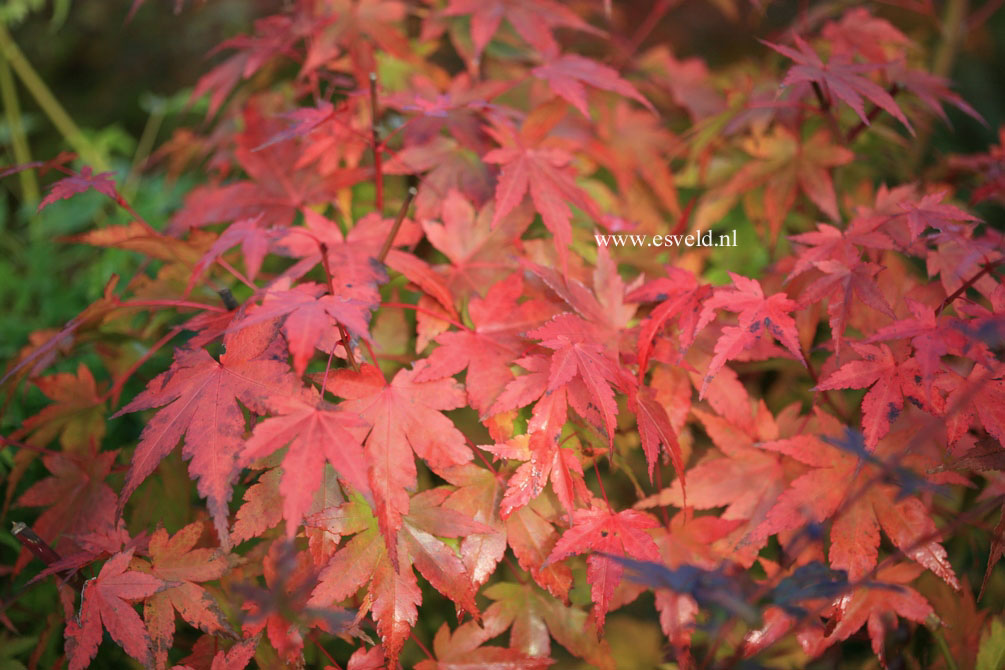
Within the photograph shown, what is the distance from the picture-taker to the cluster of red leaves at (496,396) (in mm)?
908

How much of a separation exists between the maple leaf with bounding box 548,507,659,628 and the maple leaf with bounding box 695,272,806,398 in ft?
0.77

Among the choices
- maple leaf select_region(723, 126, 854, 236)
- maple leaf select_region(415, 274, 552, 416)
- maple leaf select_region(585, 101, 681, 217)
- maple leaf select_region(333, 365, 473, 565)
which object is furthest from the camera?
maple leaf select_region(585, 101, 681, 217)

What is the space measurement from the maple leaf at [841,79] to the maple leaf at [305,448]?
0.97m

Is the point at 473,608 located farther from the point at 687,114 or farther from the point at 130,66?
the point at 130,66

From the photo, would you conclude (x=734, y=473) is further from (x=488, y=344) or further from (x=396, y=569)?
(x=396, y=569)

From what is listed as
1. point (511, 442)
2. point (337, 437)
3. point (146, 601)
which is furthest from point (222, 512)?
point (511, 442)

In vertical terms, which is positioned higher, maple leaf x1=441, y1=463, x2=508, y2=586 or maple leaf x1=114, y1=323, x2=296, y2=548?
maple leaf x1=114, y1=323, x2=296, y2=548

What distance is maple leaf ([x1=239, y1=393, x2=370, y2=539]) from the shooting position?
79 centimetres

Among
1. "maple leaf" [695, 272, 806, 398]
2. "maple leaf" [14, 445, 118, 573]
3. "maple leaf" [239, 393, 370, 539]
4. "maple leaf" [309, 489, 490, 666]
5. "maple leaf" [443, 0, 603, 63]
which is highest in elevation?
"maple leaf" [443, 0, 603, 63]

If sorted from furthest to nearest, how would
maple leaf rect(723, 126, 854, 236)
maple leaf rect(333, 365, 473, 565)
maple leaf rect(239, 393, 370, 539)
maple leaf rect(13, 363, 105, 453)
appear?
maple leaf rect(723, 126, 854, 236), maple leaf rect(13, 363, 105, 453), maple leaf rect(333, 365, 473, 565), maple leaf rect(239, 393, 370, 539)

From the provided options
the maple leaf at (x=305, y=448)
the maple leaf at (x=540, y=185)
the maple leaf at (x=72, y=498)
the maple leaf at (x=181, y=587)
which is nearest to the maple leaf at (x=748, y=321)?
the maple leaf at (x=540, y=185)

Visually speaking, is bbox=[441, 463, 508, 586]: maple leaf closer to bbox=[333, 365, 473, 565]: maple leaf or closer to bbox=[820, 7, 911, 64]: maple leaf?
bbox=[333, 365, 473, 565]: maple leaf

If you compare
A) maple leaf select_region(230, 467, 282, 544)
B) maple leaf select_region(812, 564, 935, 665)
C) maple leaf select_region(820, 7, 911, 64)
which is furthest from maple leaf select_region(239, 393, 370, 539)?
maple leaf select_region(820, 7, 911, 64)

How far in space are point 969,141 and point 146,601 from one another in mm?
3284
